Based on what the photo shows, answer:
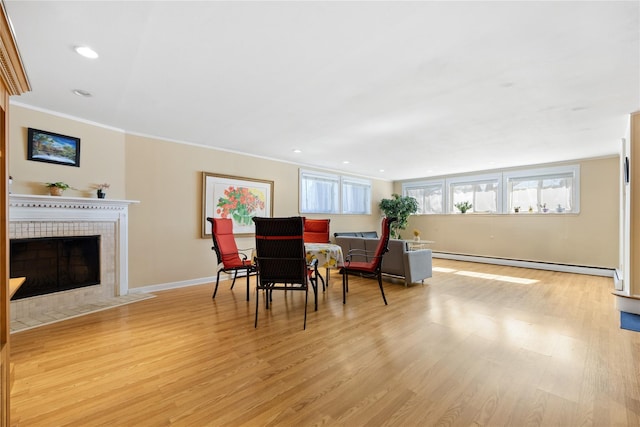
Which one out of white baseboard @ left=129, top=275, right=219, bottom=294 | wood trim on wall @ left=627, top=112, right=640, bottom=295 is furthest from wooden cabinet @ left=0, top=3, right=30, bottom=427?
wood trim on wall @ left=627, top=112, right=640, bottom=295

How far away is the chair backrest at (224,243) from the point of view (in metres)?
3.95

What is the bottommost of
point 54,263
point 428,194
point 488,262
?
point 488,262

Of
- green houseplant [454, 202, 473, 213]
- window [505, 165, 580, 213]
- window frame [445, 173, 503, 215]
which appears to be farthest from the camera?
green houseplant [454, 202, 473, 213]

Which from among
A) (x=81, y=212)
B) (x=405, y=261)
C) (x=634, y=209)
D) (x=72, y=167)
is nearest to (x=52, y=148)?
(x=72, y=167)

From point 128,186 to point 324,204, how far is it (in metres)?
4.20

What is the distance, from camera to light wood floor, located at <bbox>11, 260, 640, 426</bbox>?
164cm

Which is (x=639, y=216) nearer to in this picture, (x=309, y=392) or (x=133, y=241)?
(x=309, y=392)

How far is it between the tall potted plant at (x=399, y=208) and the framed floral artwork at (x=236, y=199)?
3941mm

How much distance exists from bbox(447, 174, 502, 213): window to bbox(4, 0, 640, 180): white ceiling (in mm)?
3178

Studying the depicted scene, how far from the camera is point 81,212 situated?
12.0ft

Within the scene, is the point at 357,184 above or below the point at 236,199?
above

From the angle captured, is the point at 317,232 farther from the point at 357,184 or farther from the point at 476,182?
the point at 476,182

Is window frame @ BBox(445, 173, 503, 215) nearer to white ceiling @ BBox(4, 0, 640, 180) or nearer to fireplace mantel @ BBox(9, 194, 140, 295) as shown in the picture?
white ceiling @ BBox(4, 0, 640, 180)

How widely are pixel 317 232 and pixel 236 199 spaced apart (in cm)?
169
